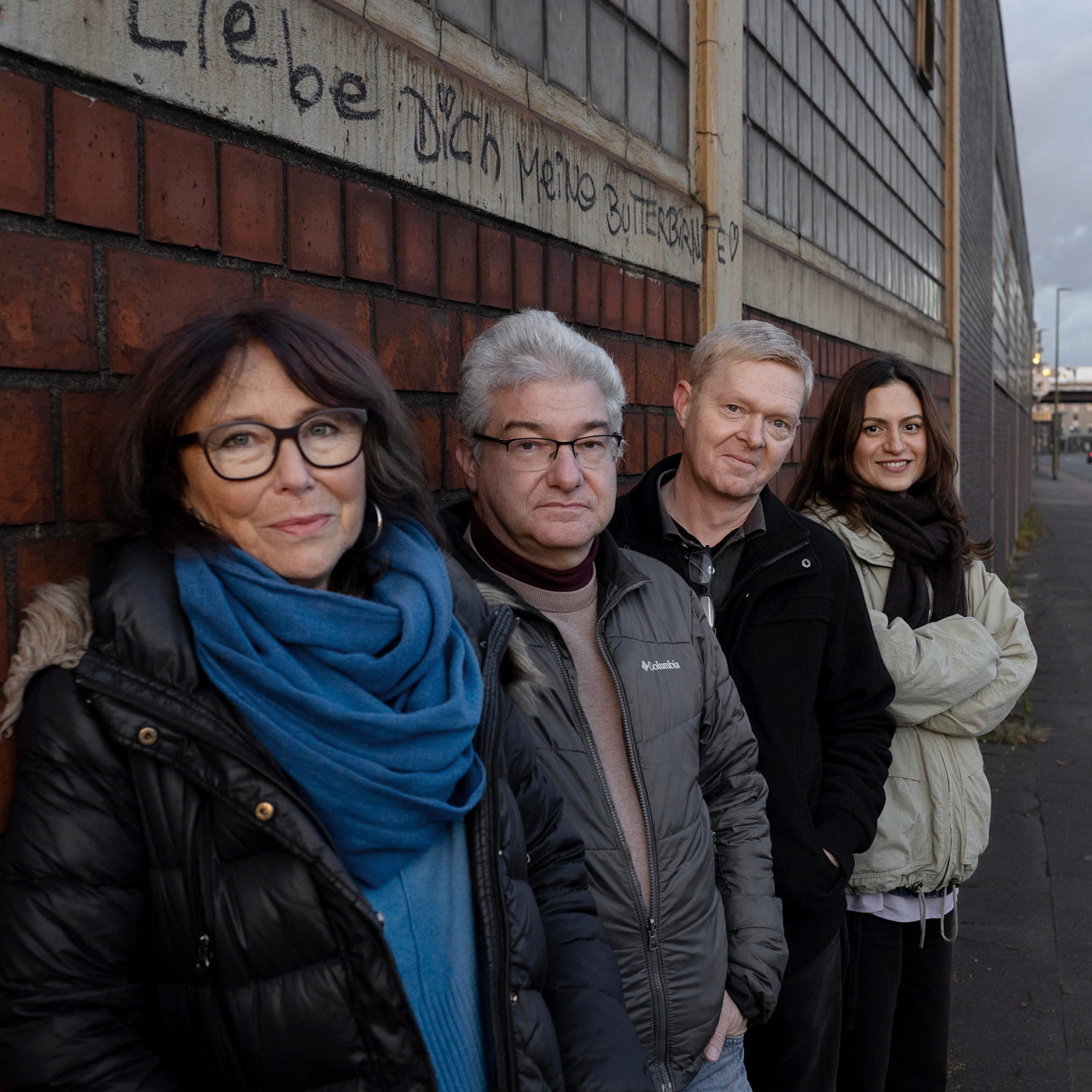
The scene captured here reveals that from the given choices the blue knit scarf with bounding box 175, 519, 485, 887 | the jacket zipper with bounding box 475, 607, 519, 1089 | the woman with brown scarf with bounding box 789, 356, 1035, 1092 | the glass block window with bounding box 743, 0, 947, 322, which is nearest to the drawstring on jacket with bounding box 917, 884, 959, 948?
the woman with brown scarf with bounding box 789, 356, 1035, 1092

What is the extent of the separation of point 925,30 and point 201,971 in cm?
825

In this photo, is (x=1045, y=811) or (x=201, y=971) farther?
(x=1045, y=811)

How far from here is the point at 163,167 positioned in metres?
1.41

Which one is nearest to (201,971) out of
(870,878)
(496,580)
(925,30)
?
(496,580)

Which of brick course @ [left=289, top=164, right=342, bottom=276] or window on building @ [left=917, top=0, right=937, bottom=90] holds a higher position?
window on building @ [left=917, top=0, right=937, bottom=90]

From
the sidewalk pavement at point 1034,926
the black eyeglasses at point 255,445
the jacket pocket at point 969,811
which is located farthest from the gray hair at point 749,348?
the sidewalk pavement at point 1034,926

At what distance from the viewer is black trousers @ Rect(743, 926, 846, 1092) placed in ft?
7.29

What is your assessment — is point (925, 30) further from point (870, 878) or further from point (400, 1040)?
point (400, 1040)

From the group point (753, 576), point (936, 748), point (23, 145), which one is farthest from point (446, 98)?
point (936, 748)

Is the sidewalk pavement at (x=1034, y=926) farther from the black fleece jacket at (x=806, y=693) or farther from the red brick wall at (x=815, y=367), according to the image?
the red brick wall at (x=815, y=367)

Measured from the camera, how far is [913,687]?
2.45 metres

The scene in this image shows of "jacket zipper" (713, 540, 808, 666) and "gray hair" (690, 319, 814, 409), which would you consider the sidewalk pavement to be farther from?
"gray hair" (690, 319, 814, 409)

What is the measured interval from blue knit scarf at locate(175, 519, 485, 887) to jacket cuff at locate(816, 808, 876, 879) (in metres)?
1.12

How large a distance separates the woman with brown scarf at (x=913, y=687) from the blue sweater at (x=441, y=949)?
1.48 m
